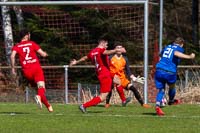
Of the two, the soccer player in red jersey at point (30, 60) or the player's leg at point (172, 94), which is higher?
the soccer player in red jersey at point (30, 60)

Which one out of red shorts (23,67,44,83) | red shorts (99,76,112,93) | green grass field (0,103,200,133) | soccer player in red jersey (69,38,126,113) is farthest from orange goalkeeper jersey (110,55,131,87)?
red shorts (23,67,44,83)

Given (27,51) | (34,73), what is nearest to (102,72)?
(34,73)

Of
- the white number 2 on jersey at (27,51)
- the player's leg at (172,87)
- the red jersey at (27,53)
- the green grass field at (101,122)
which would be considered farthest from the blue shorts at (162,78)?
the white number 2 on jersey at (27,51)

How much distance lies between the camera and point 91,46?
29234 mm

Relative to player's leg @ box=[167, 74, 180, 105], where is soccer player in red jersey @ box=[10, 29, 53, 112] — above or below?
above

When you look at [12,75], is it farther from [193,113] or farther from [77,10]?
[193,113]

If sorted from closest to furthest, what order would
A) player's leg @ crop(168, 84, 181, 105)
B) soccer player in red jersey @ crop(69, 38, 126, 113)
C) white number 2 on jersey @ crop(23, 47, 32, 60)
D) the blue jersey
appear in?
white number 2 on jersey @ crop(23, 47, 32, 60), soccer player in red jersey @ crop(69, 38, 126, 113), the blue jersey, player's leg @ crop(168, 84, 181, 105)

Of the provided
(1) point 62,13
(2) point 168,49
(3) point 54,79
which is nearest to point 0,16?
(1) point 62,13

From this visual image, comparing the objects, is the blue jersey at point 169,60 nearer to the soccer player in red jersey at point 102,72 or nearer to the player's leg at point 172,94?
the soccer player in red jersey at point 102,72

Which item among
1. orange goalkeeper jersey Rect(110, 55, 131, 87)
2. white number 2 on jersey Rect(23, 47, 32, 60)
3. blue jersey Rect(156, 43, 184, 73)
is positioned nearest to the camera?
white number 2 on jersey Rect(23, 47, 32, 60)

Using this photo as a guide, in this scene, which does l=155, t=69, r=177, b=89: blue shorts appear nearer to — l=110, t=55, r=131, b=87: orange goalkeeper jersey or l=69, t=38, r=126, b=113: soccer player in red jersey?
l=69, t=38, r=126, b=113: soccer player in red jersey

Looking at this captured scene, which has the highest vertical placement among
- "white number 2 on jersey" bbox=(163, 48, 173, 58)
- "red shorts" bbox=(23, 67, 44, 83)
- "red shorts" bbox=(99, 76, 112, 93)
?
"white number 2 on jersey" bbox=(163, 48, 173, 58)

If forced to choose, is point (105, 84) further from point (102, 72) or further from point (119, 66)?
point (119, 66)

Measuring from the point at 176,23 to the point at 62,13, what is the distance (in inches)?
666
